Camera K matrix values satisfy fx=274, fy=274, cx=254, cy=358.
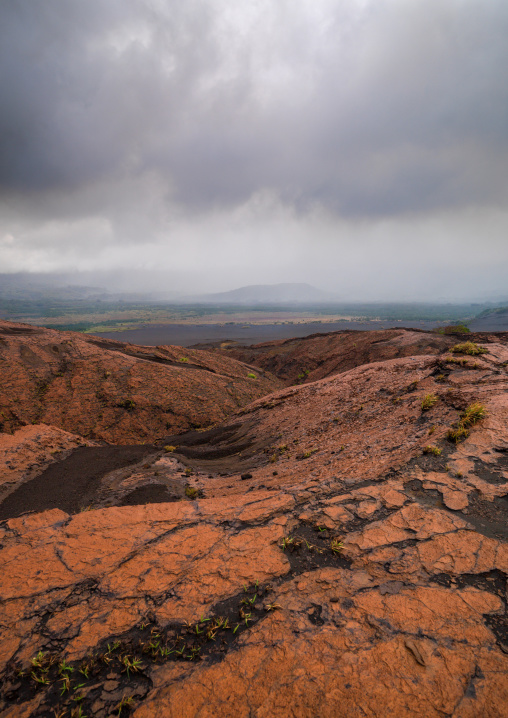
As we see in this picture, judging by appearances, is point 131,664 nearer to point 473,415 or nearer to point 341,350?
point 473,415

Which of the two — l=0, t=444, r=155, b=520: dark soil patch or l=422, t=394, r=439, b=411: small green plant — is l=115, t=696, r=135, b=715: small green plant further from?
l=422, t=394, r=439, b=411: small green plant

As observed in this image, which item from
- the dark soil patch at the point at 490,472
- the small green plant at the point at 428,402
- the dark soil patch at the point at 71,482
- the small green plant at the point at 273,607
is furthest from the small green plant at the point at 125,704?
the small green plant at the point at 428,402

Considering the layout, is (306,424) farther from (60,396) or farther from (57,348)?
(57,348)

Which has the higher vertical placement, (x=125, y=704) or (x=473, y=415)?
(x=473, y=415)

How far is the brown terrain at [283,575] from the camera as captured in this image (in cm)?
296

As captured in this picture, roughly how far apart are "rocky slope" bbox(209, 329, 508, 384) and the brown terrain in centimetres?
1919

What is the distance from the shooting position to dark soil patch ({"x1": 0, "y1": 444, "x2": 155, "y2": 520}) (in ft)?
23.7

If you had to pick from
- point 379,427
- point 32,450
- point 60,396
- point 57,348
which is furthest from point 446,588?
point 57,348

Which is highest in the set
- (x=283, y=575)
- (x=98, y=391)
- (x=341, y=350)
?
(x=341, y=350)

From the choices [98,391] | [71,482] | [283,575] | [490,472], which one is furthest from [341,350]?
[283,575]

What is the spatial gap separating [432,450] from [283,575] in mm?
4265

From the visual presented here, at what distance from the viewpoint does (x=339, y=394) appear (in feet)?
40.8

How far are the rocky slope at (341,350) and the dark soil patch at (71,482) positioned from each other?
2300 centimetres

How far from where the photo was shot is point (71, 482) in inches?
340
